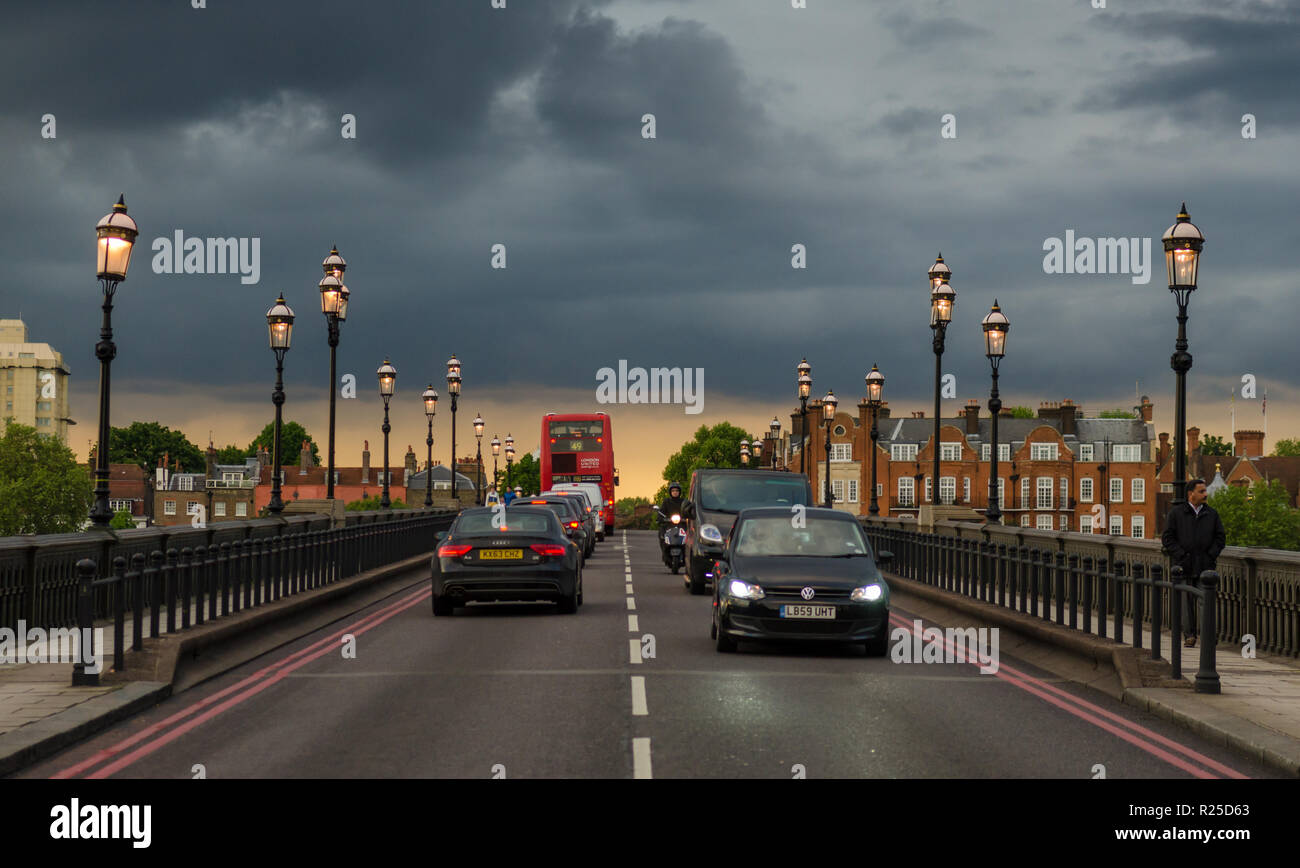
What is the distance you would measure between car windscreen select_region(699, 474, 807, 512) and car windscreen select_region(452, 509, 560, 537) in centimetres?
522

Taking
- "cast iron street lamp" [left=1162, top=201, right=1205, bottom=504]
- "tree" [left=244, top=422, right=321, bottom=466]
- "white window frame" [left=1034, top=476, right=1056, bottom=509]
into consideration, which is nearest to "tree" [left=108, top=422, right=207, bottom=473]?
"tree" [left=244, top=422, right=321, bottom=466]

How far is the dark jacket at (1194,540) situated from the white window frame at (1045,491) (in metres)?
97.7

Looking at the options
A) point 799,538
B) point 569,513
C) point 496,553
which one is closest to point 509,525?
point 496,553

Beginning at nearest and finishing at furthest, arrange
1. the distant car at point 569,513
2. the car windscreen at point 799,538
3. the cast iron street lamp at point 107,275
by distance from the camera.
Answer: the car windscreen at point 799,538, the cast iron street lamp at point 107,275, the distant car at point 569,513

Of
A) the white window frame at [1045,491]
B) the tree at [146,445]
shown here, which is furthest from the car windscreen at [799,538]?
the tree at [146,445]

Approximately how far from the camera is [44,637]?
14.5 metres

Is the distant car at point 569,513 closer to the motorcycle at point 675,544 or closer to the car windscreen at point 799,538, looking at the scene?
the motorcycle at point 675,544

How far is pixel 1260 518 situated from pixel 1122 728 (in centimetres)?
9439

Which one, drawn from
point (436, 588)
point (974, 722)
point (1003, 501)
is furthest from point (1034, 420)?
point (974, 722)

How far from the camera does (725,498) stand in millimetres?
24422

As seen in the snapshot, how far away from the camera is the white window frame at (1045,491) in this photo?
10938 cm

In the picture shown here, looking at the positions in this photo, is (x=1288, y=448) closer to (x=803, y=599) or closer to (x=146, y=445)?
(x=146, y=445)

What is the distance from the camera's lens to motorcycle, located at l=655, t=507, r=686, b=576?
29109 mm
